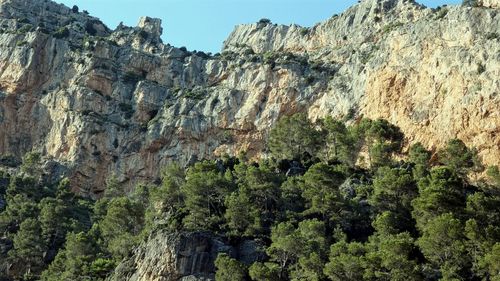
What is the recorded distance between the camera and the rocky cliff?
3401 inches

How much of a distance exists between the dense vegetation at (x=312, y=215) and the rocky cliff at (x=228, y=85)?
28.3ft

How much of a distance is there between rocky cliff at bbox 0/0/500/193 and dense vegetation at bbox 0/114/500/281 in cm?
863

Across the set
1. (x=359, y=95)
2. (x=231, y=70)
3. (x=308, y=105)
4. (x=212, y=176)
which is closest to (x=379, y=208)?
(x=212, y=176)

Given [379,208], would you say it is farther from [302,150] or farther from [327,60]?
[327,60]

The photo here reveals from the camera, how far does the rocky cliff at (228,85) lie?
8638 centimetres

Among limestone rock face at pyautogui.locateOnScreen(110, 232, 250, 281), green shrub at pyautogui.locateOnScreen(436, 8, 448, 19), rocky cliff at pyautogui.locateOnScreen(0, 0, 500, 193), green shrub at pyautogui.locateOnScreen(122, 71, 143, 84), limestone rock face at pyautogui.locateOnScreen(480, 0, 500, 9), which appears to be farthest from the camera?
green shrub at pyautogui.locateOnScreen(122, 71, 143, 84)

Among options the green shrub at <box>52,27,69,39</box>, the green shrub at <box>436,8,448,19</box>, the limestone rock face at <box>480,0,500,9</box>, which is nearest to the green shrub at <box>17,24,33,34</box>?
the green shrub at <box>52,27,69,39</box>

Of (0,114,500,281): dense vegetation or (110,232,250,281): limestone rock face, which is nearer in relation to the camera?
(0,114,500,281): dense vegetation

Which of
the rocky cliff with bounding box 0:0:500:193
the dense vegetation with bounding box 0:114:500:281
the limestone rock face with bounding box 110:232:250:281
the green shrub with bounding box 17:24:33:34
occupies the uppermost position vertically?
the green shrub with bounding box 17:24:33:34

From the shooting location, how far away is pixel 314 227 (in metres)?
60.8

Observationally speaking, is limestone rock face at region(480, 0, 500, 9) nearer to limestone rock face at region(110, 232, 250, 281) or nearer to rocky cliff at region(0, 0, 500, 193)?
rocky cliff at region(0, 0, 500, 193)

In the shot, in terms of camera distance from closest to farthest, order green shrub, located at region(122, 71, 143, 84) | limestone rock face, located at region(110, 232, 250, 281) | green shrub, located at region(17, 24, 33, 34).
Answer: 1. limestone rock face, located at region(110, 232, 250, 281)
2. green shrub, located at region(122, 71, 143, 84)
3. green shrub, located at region(17, 24, 33, 34)

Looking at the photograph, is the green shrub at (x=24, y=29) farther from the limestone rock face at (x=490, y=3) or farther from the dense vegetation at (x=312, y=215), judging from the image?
the limestone rock face at (x=490, y=3)

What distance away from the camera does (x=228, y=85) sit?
119m
